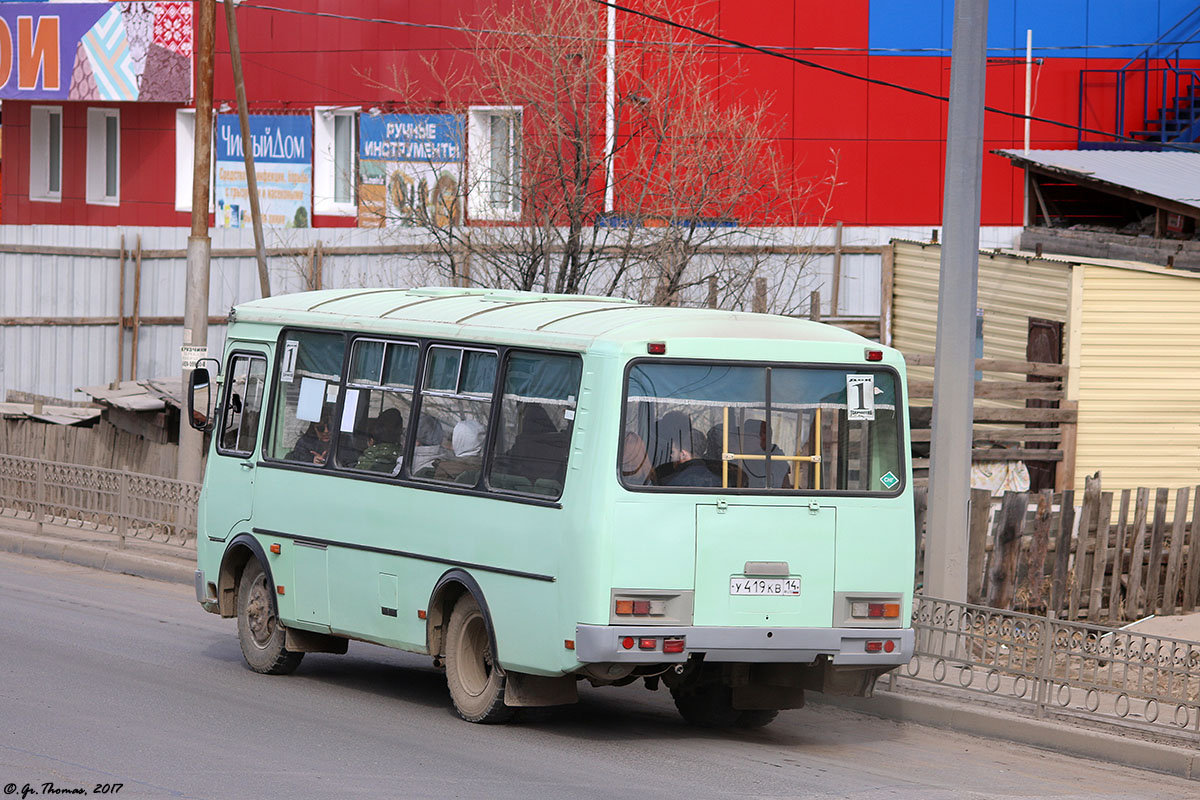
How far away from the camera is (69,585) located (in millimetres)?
16562

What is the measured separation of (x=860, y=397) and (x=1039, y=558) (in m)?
4.90

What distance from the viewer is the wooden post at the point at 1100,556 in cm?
1438

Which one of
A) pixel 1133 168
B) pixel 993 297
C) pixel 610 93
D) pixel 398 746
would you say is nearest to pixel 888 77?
pixel 1133 168

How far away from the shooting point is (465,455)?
1040 cm

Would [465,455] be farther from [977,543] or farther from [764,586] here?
[977,543]

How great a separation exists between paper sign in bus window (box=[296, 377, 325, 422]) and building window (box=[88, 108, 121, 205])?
22940 millimetres

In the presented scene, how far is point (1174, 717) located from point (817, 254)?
1559 centimetres

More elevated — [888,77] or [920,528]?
[888,77]

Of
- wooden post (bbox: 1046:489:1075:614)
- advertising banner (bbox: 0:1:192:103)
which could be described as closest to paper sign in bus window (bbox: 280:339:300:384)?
wooden post (bbox: 1046:489:1075:614)

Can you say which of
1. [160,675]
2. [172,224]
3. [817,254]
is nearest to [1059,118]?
[817,254]

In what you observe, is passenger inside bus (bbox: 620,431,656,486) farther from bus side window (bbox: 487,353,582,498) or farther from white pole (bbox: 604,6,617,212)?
white pole (bbox: 604,6,617,212)

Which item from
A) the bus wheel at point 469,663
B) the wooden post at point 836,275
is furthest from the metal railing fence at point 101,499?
the wooden post at point 836,275

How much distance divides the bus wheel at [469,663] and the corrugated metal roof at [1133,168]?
13.5 m

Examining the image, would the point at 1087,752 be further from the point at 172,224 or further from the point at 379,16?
the point at 172,224
